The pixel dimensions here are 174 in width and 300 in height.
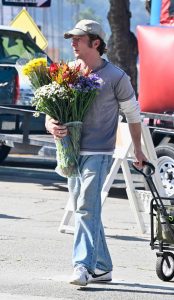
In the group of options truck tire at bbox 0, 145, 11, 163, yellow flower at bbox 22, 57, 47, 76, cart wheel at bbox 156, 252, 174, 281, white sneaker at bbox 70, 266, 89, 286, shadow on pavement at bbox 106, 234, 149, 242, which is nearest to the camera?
white sneaker at bbox 70, 266, 89, 286

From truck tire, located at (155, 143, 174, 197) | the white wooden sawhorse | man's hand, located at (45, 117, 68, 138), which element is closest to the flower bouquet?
man's hand, located at (45, 117, 68, 138)

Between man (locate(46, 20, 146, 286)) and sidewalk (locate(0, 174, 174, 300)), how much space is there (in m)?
0.33

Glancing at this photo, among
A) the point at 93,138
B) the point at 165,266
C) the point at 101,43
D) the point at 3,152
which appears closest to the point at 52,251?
the point at 165,266

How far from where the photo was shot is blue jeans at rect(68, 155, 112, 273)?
8125 mm

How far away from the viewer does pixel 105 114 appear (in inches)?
322

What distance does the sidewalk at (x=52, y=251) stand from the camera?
26.8ft

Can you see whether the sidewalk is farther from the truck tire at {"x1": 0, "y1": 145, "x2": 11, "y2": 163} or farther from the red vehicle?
the truck tire at {"x1": 0, "y1": 145, "x2": 11, "y2": 163}

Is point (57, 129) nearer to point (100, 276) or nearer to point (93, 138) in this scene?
point (93, 138)

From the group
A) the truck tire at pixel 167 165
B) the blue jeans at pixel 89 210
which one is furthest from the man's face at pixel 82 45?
the truck tire at pixel 167 165

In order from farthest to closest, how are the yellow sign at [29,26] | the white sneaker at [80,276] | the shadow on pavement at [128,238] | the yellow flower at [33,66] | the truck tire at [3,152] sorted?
the yellow sign at [29,26] → the truck tire at [3,152] → the shadow on pavement at [128,238] → the yellow flower at [33,66] → the white sneaker at [80,276]

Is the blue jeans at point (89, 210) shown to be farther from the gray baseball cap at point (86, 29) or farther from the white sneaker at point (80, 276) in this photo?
the gray baseball cap at point (86, 29)

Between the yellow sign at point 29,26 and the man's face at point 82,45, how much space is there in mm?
15969

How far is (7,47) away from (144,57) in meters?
4.08

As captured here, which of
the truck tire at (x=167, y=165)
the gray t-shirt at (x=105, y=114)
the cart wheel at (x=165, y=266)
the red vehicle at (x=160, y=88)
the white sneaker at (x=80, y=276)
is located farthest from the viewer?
the red vehicle at (x=160, y=88)
